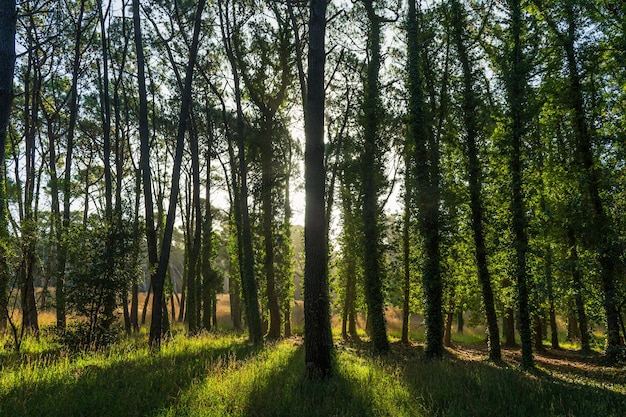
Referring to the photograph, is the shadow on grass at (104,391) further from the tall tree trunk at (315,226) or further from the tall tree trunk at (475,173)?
the tall tree trunk at (475,173)

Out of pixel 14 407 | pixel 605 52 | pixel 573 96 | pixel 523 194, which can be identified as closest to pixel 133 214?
pixel 14 407

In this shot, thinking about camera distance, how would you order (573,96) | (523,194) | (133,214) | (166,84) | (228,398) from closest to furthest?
(228,398) < (133,214) < (523,194) < (573,96) < (166,84)

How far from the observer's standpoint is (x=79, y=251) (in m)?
11.0

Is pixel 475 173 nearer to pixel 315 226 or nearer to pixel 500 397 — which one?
pixel 315 226

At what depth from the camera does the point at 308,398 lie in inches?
226

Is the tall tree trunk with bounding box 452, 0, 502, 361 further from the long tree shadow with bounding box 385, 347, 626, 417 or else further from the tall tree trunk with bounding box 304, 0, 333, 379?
the tall tree trunk with bounding box 304, 0, 333, 379

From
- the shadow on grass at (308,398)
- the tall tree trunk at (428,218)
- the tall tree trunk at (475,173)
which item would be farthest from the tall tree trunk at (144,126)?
the tall tree trunk at (475,173)

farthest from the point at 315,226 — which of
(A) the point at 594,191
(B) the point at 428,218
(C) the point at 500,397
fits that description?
(A) the point at 594,191

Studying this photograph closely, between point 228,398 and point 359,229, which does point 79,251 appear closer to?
point 228,398

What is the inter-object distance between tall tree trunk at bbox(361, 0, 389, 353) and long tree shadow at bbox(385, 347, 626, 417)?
7273mm

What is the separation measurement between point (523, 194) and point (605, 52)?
6.41 m

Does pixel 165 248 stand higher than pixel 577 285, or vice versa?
pixel 165 248

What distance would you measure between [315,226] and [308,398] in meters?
3.17

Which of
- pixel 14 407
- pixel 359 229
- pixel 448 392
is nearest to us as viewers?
pixel 14 407
